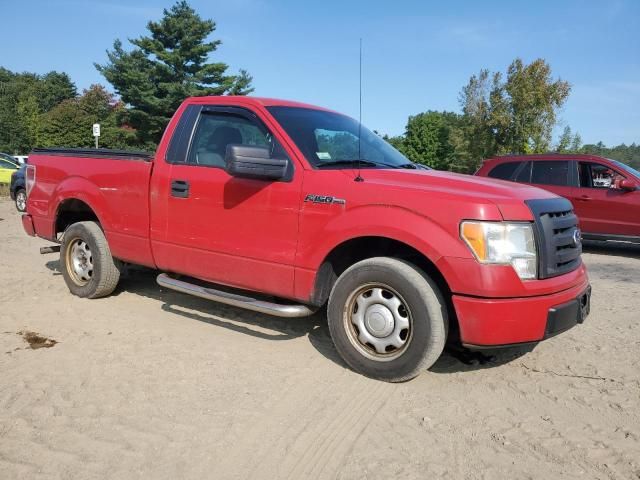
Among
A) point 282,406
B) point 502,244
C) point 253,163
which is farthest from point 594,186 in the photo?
point 282,406

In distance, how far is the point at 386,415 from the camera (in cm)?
322

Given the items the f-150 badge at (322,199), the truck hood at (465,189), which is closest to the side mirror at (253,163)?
the f-150 badge at (322,199)

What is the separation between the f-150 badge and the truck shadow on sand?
1.22 meters

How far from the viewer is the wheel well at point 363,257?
12.3 feet

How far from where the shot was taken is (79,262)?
18.7ft

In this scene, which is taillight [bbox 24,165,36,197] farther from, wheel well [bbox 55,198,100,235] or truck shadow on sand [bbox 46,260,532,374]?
truck shadow on sand [bbox 46,260,532,374]

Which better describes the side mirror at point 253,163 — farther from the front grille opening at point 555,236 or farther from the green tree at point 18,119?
the green tree at point 18,119

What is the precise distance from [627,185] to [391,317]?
7.69 metres

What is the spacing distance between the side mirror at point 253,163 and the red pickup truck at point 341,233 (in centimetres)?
1

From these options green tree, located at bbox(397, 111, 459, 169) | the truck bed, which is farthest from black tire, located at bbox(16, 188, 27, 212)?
green tree, located at bbox(397, 111, 459, 169)

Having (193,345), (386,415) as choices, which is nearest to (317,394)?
(386,415)

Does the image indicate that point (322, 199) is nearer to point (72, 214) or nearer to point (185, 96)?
point (72, 214)

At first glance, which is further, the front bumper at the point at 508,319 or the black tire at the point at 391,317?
the black tire at the point at 391,317

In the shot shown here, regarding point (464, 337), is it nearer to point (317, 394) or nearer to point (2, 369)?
point (317, 394)
